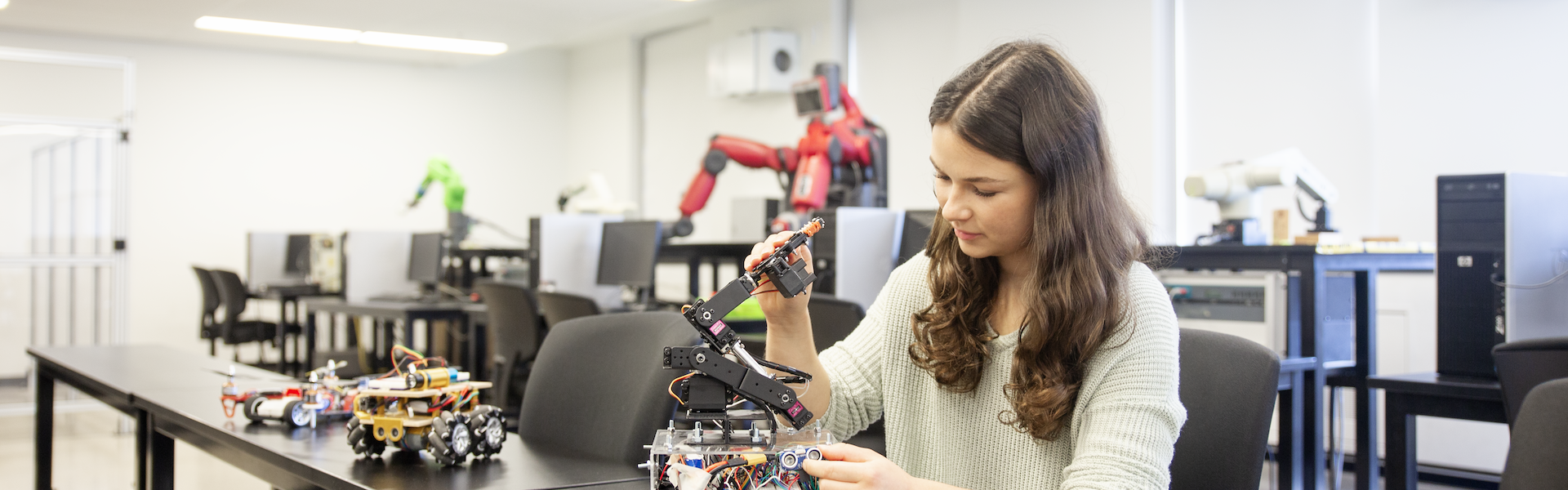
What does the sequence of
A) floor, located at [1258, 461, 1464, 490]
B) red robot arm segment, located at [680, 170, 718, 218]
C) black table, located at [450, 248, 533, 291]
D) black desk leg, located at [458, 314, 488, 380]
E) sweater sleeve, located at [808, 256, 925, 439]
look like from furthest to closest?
black table, located at [450, 248, 533, 291] < red robot arm segment, located at [680, 170, 718, 218] < black desk leg, located at [458, 314, 488, 380] < floor, located at [1258, 461, 1464, 490] < sweater sleeve, located at [808, 256, 925, 439]

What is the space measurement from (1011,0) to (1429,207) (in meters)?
1.94

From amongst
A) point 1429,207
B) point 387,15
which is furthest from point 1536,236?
point 387,15

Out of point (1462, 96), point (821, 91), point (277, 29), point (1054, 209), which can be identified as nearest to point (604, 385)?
point (1054, 209)

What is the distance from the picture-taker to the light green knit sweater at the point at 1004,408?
3.07ft

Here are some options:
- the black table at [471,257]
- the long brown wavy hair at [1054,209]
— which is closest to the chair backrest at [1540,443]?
the long brown wavy hair at [1054,209]

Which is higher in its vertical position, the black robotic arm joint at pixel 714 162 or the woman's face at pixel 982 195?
the black robotic arm joint at pixel 714 162

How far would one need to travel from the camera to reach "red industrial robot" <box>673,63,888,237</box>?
13.6 feet

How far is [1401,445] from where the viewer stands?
208 centimetres

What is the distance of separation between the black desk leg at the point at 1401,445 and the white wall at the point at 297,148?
6.79m

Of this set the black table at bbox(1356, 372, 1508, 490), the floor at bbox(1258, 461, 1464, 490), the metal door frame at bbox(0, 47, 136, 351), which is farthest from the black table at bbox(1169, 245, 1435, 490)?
the metal door frame at bbox(0, 47, 136, 351)

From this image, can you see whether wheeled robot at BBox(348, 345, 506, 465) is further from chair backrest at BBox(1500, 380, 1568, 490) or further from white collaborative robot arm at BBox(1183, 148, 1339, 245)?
white collaborative robot arm at BBox(1183, 148, 1339, 245)

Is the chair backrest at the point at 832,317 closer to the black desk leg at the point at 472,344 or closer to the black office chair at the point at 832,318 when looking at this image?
the black office chair at the point at 832,318

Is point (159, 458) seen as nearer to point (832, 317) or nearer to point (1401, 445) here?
point (832, 317)

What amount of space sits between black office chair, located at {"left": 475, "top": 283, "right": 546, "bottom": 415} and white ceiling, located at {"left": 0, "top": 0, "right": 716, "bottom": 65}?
8.10 ft
